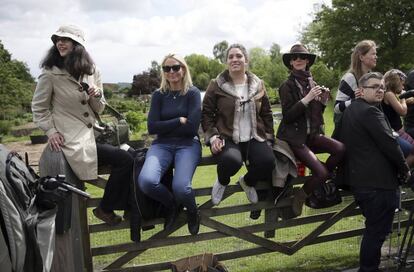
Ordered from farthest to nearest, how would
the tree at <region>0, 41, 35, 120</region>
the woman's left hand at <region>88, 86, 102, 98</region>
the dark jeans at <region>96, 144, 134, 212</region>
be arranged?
the tree at <region>0, 41, 35, 120</region> < the dark jeans at <region>96, 144, 134, 212</region> < the woman's left hand at <region>88, 86, 102, 98</region>

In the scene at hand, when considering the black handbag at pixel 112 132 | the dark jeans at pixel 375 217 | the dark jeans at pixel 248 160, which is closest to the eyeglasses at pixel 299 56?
the dark jeans at pixel 248 160

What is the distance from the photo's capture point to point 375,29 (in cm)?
3556

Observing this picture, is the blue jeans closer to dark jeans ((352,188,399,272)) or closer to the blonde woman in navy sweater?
the blonde woman in navy sweater

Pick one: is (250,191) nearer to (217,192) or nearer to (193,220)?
(217,192)

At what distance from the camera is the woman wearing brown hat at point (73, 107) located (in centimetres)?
405

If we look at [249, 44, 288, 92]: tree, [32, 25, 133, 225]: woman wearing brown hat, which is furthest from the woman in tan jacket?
[249, 44, 288, 92]: tree

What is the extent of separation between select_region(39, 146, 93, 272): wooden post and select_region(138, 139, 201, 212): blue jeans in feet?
2.20

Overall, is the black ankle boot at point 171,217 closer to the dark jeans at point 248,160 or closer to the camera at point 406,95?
the dark jeans at point 248,160

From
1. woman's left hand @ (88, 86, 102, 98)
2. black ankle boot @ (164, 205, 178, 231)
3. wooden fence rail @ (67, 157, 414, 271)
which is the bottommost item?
wooden fence rail @ (67, 157, 414, 271)

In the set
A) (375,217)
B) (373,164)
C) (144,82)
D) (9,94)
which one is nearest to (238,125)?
(373,164)

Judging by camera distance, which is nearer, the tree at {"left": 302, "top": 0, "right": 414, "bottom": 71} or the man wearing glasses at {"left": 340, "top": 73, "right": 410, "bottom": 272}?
the man wearing glasses at {"left": 340, "top": 73, "right": 410, "bottom": 272}

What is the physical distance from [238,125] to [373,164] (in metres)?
1.40

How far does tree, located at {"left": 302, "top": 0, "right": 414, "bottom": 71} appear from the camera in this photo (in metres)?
34.4

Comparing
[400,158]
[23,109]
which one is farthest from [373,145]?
[23,109]
